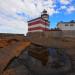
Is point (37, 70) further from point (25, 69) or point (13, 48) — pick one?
point (13, 48)

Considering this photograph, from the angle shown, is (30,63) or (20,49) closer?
(30,63)

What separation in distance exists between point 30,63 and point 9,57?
242 mm

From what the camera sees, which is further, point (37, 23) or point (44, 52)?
point (37, 23)

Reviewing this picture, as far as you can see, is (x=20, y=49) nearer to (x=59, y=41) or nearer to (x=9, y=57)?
(x=9, y=57)

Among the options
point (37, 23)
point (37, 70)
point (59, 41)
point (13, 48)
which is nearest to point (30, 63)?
point (37, 70)

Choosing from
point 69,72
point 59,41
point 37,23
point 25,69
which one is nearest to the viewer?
point 25,69

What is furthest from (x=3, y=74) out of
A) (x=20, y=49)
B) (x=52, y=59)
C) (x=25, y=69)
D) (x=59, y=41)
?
(x=59, y=41)

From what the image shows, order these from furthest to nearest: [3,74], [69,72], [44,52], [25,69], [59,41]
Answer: [59,41]
[44,52]
[69,72]
[25,69]
[3,74]

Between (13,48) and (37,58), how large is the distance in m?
0.30

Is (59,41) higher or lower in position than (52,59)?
higher

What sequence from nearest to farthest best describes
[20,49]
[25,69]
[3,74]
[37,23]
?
[3,74], [25,69], [20,49], [37,23]

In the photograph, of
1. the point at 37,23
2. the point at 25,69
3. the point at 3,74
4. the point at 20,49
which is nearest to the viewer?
the point at 3,74

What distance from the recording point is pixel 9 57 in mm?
1885

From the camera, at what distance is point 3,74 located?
1650 millimetres
